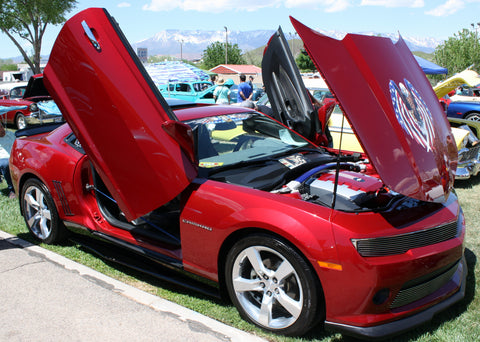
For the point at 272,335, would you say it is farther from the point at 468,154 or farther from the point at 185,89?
the point at 185,89

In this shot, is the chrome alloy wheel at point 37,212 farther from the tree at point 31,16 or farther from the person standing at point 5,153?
the tree at point 31,16

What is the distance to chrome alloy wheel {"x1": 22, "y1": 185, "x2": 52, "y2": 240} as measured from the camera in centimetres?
445

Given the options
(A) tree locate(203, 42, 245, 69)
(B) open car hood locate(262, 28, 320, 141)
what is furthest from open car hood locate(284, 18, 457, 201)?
(A) tree locate(203, 42, 245, 69)

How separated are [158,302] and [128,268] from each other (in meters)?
0.87

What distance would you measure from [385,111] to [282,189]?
869 millimetres

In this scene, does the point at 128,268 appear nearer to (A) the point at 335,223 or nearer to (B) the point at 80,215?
(B) the point at 80,215

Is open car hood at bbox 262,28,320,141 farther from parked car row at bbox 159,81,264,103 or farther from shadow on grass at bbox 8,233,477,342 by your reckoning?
parked car row at bbox 159,81,264,103

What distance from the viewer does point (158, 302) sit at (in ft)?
10.8

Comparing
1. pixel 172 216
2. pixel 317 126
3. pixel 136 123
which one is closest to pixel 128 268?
pixel 172 216

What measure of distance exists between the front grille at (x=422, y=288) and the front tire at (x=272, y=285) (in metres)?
0.48

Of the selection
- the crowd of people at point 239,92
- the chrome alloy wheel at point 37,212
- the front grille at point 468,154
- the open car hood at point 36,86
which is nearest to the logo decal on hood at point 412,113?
Answer: the chrome alloy wheel at point 37,212

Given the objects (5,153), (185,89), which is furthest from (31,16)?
(5,153)

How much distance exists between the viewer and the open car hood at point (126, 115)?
3.16m

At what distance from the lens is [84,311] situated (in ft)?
10.5
